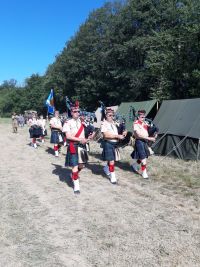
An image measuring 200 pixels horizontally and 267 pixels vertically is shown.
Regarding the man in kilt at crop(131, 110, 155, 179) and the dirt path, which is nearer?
the dirt path

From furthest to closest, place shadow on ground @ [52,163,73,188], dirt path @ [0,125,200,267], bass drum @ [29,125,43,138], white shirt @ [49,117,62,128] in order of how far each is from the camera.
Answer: bass drum @ [29,125,43,138], white shirt @ [49,117,62,128], shadow on ground @ [52,163,73,188], dirt path @ [0,125,200,267]

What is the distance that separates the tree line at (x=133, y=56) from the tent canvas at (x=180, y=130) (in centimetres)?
691

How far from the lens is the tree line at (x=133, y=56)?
2253 cm

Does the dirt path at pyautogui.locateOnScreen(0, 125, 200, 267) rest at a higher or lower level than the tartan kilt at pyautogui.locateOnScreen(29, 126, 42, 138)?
lower

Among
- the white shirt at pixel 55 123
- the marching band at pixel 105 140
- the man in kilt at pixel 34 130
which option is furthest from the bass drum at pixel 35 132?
the marching band at pixel 105 140

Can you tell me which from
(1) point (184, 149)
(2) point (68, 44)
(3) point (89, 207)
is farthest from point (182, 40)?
(2) point (68, 44)

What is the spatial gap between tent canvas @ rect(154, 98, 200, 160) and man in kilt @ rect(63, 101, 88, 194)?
4.92m

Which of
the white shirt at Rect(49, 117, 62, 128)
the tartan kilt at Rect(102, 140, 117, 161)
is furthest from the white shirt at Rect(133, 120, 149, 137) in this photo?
the white shirt at Rect(49, 117, 62, 128)

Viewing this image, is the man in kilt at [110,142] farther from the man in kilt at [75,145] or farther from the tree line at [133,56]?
the tree line at [133,56]

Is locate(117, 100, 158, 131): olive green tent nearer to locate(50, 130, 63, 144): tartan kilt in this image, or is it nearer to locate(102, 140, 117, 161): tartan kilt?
locate(50, 130, 63, 144): tartan kilt

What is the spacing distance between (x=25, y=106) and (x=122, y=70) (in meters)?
43.9

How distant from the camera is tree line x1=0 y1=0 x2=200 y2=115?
2253cm

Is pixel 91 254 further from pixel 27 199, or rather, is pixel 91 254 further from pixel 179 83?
pixel 179 83

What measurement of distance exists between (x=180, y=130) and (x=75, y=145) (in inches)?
228
